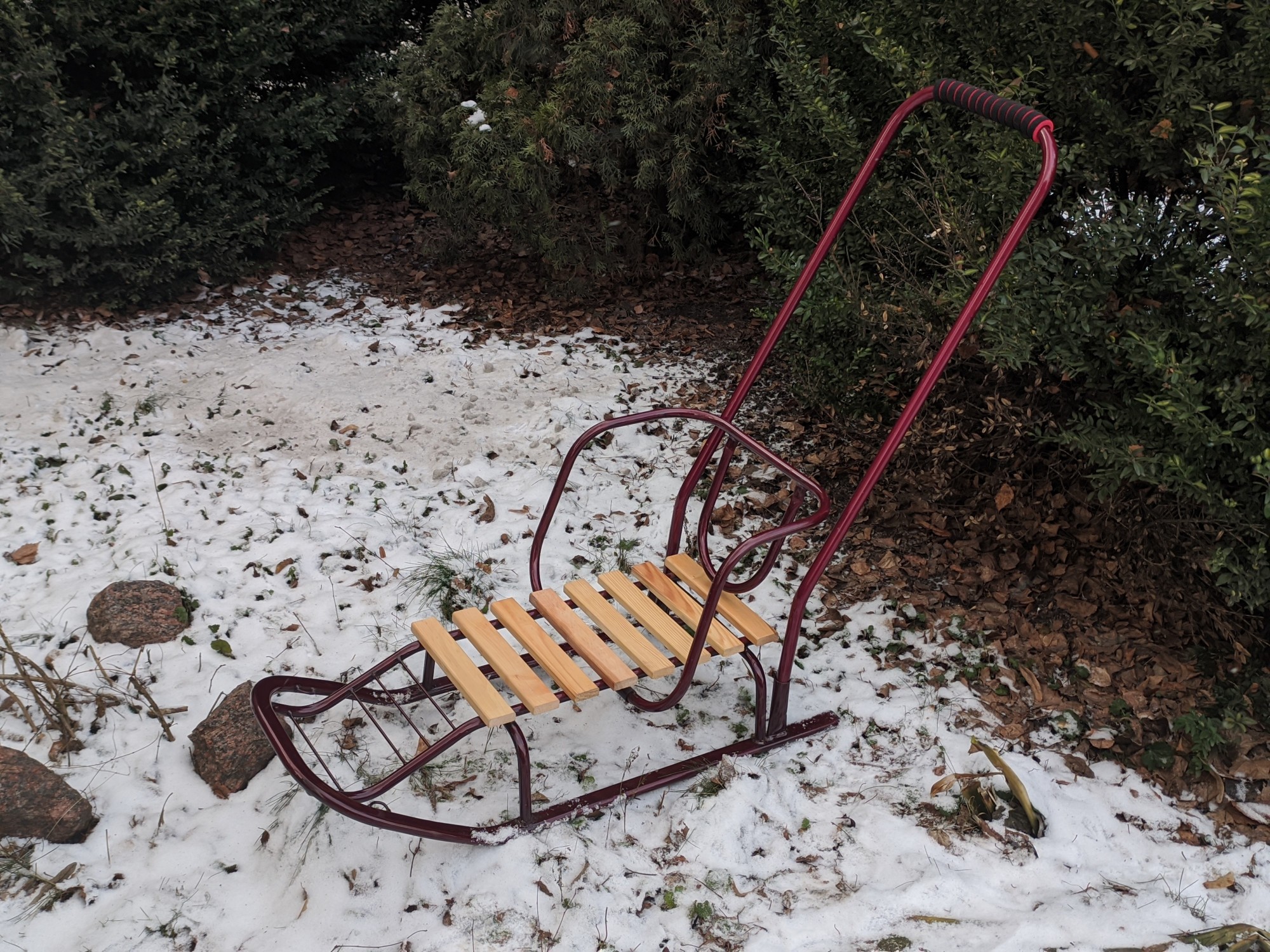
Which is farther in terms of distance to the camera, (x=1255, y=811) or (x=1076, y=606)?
(x=1076, y=606)

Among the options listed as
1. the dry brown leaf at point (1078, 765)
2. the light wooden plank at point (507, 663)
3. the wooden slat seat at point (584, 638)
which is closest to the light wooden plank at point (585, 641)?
the wooden slat seat at point (584, 638)

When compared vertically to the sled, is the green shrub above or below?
above

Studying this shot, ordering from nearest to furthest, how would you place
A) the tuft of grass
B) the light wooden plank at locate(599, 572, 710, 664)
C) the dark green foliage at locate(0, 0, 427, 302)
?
the light wooden plank at locate(599, 572, 710, 664), the tuft of grass, the dark green foliage at locate(0, 0, 427, 302)

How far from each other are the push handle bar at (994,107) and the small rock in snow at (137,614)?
3136 millimetres

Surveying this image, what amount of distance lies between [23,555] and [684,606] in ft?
8.82

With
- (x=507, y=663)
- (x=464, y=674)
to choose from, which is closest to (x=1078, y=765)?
(x=507, y=663)

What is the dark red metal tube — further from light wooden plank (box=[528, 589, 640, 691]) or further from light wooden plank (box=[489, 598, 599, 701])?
light wooden plank (box=[489, 598, 599, 701])

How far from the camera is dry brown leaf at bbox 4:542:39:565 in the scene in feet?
13.0

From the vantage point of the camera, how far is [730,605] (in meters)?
3.20

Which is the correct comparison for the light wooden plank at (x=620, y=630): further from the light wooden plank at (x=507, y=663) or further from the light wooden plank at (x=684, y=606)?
the light wooden plank at (x=507, y=663)

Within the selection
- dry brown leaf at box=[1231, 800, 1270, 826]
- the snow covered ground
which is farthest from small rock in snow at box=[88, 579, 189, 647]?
dry brown leaf at box=[1231, 800, 1270, 826]

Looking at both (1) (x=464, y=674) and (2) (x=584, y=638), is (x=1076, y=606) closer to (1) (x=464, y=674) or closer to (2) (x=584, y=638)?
(2) (x=584, y=638)

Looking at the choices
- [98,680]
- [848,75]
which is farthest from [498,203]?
[98,680]

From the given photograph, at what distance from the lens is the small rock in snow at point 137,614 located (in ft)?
11.8
